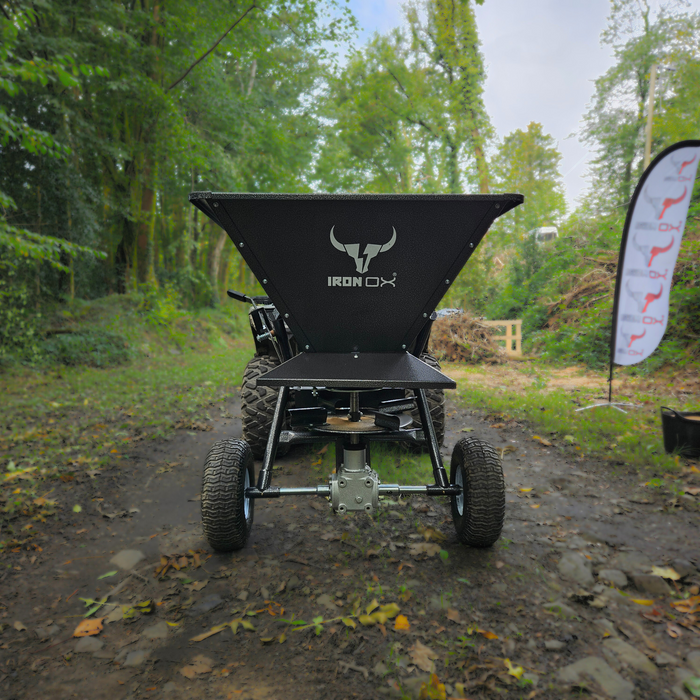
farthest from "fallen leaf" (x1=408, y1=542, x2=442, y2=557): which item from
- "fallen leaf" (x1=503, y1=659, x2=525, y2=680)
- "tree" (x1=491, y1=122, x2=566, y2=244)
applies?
"tree" (x1=491, y1=122, x2=566, y2=244)

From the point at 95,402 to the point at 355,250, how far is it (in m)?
5.34

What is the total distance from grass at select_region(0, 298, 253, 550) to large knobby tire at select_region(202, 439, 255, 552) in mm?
1398

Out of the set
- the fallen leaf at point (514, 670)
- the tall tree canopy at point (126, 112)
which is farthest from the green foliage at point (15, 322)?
the fallen leaf at point (514, 670)

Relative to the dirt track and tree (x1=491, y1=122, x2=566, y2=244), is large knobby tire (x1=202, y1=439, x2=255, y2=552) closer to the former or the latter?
the dirt track

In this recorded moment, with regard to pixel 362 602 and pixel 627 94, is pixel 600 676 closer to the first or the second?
pixel 362 602

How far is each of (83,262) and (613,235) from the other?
12028mm

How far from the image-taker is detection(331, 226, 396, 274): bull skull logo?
2270 millimetres

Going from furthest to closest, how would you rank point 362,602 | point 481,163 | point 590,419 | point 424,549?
point 481,163 → point 590,419 → point 424,549 → point 362,602

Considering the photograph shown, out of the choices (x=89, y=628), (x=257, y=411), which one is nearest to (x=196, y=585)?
(x=89, y=628)

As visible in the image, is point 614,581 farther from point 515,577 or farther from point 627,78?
point 627,78

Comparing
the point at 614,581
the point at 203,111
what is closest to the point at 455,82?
the point at 203,111

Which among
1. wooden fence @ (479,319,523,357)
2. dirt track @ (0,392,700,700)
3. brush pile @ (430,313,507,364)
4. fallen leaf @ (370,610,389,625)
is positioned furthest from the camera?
wooden fence @ (479,319,523,357)

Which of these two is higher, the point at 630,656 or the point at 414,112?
the point at 414,112

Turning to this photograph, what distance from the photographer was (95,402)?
243 inches
